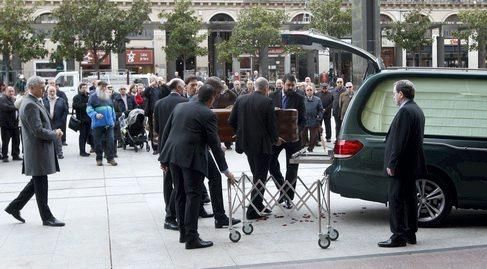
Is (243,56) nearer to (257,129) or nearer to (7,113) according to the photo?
(7,113)

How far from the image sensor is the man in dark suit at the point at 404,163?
24.1 ft

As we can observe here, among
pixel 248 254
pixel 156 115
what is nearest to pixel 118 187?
pixel 156 115

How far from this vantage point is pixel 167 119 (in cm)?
901

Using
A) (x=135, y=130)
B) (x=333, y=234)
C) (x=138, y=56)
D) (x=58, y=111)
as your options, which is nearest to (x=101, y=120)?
(x=58, y=111)

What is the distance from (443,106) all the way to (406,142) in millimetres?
1573

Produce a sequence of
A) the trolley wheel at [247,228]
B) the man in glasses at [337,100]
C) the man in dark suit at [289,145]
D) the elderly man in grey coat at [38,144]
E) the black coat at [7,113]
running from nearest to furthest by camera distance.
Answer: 1. the trolley wheel at [247,228]
2. the elderly man in grey coat at [38,144]
3. the man in dark suit at [289,145]
4. the black coat at [7,113]
5. the man in glasses at [337,100]

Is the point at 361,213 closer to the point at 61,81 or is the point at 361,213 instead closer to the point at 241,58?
the point at 61,81

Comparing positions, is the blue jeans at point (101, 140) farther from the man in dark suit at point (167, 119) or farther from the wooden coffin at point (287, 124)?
the wooden coffin at point (287, 124)

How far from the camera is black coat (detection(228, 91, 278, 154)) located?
8.88 m

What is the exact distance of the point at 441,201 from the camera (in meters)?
8.46

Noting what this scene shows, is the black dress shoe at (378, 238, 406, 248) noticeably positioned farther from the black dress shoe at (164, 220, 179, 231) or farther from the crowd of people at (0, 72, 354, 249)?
the black dress shoe at (164, 220, 179, 231)

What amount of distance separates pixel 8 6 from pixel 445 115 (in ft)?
118

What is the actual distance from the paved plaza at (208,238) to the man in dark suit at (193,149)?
377mm

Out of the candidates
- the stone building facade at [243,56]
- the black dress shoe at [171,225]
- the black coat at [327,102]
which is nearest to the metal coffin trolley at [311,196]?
the black dress shoe at [171,225]
